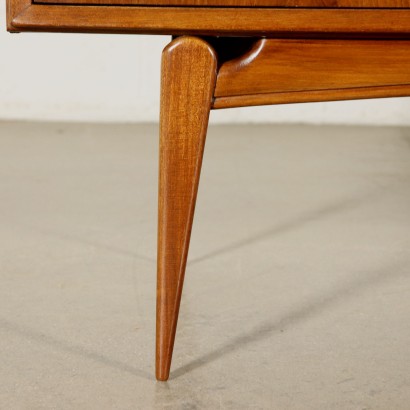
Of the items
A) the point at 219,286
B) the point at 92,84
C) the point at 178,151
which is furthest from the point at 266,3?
the point at 92,84

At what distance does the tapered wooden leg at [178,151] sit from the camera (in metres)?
1.09

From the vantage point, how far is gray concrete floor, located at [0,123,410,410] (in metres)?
1.23

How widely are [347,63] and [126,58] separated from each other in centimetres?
301

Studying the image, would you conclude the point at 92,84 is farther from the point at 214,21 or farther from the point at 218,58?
the point at 214,21

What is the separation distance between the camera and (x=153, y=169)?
2873 millimetres

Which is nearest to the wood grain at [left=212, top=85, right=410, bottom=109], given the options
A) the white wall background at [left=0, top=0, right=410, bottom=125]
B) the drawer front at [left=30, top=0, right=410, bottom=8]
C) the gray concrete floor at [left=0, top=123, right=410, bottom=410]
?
the drawer front at [left=30, top=0, right=410, bottom=8]

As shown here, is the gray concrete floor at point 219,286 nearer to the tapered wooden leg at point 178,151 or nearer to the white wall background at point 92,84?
the tapered wooden leg at point 178,151

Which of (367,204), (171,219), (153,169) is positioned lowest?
(153,169)

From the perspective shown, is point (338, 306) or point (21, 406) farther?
point (338, 306)

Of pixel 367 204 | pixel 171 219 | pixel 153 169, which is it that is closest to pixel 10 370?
pixel 171 219

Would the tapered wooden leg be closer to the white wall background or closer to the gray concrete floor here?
the gray concrete floor

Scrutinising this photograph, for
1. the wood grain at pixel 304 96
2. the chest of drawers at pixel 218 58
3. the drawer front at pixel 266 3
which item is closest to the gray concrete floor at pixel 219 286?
the chest of drawers at pixel 218 58

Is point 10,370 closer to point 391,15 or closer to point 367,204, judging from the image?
point 391,15

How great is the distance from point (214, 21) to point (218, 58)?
12cm
